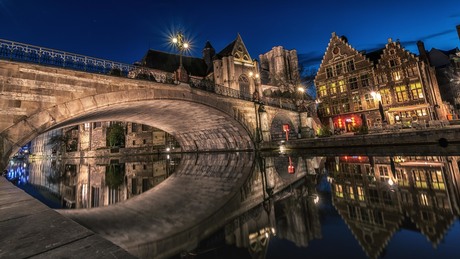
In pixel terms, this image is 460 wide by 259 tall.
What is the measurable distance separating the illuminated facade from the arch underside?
1387 cm

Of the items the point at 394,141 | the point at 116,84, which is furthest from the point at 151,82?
the point at 394,141

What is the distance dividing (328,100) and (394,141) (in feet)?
80.2

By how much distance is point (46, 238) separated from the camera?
1.98 meters

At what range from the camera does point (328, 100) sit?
36719 millimetres

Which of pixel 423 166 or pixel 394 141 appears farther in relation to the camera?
pixel 394 141

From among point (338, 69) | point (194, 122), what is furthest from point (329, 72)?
point (194, 122)

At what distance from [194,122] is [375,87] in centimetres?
2766

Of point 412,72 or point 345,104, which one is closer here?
point 412,72

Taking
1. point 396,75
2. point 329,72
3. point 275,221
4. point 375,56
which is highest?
point 375,56

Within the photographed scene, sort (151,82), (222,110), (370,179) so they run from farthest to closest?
1. (222,110)
2. (151,82)
3. (370,179)

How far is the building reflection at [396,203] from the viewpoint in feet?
9.11

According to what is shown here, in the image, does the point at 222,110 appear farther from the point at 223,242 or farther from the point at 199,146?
the point at 223,242

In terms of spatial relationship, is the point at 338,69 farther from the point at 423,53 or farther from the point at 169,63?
the point at 169,63

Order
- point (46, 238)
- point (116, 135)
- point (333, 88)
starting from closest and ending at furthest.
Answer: point (46, 238), point (333, 88), point (116, 135)
